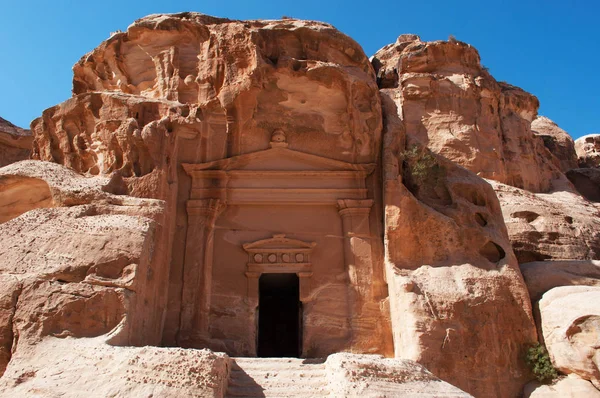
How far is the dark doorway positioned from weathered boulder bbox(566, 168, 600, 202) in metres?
15.1

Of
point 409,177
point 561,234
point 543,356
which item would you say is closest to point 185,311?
point 409,177

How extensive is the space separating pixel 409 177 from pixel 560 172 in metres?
12.8

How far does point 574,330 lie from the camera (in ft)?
30.8

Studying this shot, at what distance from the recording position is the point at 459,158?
65.8ft

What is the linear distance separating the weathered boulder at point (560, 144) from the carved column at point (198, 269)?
18497mm

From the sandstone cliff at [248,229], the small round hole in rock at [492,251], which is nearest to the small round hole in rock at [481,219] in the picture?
the sandstone cliff at [248,229]

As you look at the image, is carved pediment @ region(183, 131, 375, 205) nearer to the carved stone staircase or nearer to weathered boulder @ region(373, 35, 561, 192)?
the carved stone staircase

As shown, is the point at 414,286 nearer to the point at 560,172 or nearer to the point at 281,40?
the point at 281,40

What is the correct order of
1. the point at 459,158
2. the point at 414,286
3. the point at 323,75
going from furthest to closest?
the point at 459,158 → the point at 323,75 → the point at 414,286

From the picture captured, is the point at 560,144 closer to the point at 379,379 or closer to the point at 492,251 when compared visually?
the point at 492,251

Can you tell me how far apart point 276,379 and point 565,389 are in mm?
5106

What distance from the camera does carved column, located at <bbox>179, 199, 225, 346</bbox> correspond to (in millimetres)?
10977

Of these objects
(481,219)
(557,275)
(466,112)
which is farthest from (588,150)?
(557,275)

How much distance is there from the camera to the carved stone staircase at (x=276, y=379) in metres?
7.75
